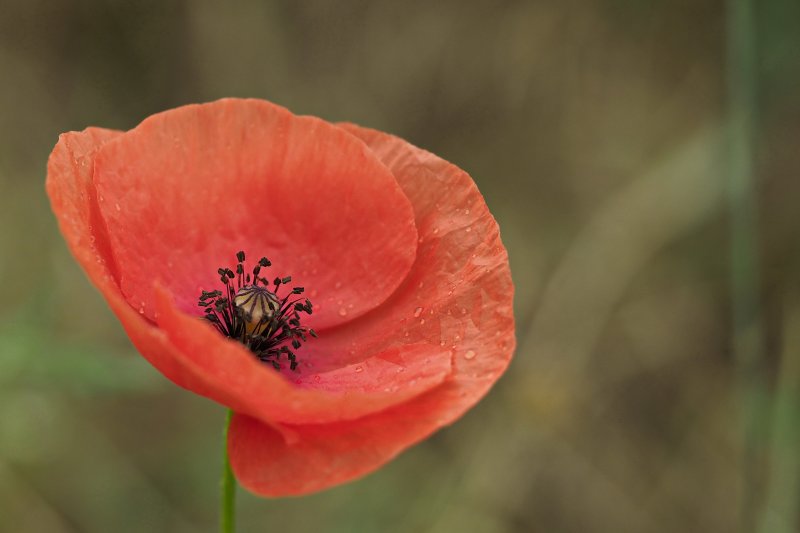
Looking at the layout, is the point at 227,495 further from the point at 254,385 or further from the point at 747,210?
the point at 747,210

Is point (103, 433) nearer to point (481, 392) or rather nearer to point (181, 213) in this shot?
point (181, 213)

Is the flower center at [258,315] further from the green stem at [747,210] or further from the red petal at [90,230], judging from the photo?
the green stem at [747,210]

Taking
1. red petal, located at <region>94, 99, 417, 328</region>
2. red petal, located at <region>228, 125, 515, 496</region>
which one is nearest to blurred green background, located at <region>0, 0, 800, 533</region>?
red petal, located at <region>94, 99, 417, 328</region>

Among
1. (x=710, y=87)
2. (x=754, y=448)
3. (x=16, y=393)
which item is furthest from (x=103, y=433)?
(x=710, y=87)

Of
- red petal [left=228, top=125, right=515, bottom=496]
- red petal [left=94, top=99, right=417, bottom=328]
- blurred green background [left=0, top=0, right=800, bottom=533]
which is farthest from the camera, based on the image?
blurred green background [left=0, top=0, right=800, bottom=533]

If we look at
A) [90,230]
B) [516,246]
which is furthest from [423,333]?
[516,246]

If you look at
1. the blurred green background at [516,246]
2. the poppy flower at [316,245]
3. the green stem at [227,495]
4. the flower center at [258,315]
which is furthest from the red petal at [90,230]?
the blurred green background at [516,246]

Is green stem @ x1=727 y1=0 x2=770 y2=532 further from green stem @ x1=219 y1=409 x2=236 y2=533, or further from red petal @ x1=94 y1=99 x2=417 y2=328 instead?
green stem @ x1=219 y1=409 x2=236 y2=533
